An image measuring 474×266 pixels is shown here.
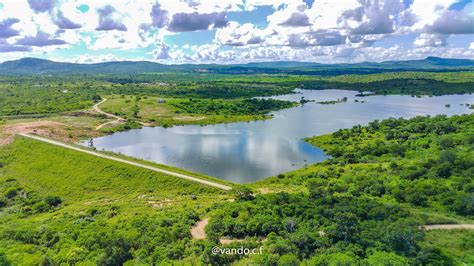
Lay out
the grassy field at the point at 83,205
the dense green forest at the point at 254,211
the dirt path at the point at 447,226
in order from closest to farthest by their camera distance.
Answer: the dense green forest at the point at 254,211 < the grassy field at the point at 83,205 < the dirt path at the point at 447,226

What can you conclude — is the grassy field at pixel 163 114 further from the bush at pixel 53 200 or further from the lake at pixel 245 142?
the bush at pixel 53 200

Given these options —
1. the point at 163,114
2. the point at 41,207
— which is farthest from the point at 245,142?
the point at 41,207

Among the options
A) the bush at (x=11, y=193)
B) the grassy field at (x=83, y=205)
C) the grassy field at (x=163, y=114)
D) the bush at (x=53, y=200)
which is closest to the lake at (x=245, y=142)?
the grassy field at (x=163, y=114)

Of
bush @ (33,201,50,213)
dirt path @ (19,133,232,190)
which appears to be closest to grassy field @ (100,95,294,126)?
dirt path @ (19,133,232,190)

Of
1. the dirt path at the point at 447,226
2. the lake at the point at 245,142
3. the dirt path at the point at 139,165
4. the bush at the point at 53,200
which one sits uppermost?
the dirt path at the point at 447,226

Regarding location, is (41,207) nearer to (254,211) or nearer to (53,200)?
(53,200)

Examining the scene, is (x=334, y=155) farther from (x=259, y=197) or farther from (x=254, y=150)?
(x=259, y=197)
